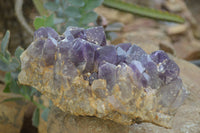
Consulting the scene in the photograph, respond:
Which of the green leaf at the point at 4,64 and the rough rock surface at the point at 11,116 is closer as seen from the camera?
the green leaf at the point at 4,64

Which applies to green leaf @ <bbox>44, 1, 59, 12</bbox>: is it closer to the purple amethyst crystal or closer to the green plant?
the green plant

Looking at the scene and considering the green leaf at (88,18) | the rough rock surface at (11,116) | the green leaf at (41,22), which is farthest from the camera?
the rough rock surface at (11,116)

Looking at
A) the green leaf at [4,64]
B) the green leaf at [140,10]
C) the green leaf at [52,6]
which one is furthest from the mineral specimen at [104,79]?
the green leaf at [140,10]

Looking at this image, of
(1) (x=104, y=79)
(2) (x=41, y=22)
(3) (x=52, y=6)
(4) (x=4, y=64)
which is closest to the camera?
(1) (x=104, y=79)

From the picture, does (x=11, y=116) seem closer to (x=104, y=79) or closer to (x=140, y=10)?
(x=104, y=79)

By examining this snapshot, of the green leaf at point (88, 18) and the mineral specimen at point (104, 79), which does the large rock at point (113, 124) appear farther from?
the green leaf at point (88, 18)

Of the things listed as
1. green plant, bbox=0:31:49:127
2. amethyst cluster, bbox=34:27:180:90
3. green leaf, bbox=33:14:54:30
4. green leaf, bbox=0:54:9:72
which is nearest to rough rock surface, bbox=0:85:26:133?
green plant, bbox=0:31:49:127

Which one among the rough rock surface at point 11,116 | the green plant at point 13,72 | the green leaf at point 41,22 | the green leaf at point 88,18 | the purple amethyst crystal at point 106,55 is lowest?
the rough rock surface at point 11,116

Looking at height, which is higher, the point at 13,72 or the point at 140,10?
the point at 140,10

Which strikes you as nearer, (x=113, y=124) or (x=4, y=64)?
(x=113, y=124)

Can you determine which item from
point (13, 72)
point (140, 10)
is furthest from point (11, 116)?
point (140, 10)
